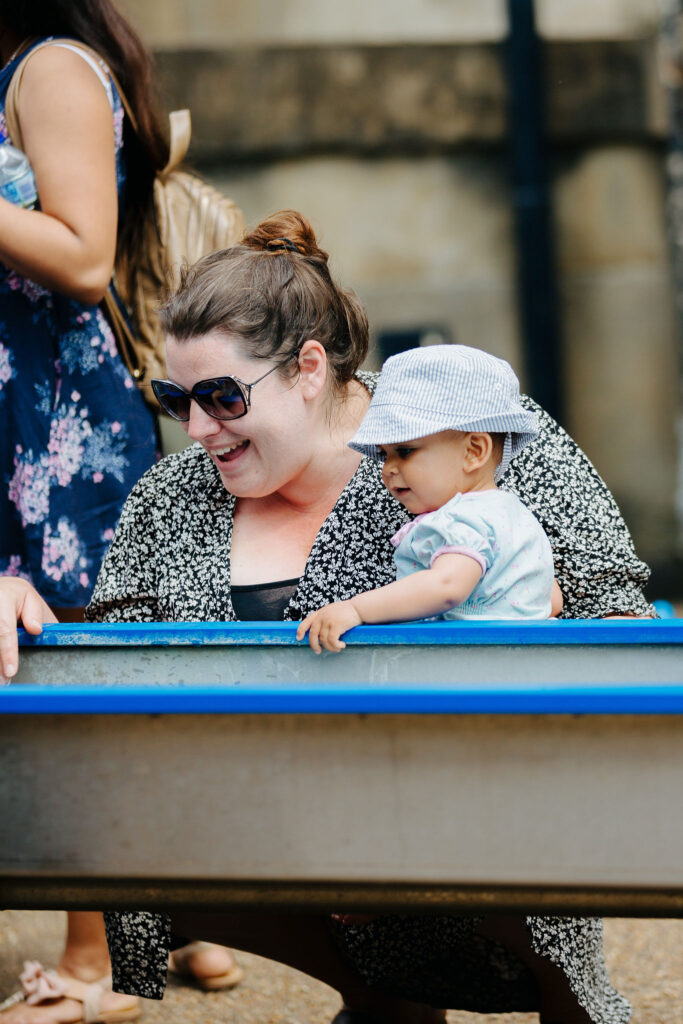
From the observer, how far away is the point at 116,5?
2.31 m

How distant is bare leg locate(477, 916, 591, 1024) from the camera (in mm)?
1742

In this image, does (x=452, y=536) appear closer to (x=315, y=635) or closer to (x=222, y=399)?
(x=315, y=635)

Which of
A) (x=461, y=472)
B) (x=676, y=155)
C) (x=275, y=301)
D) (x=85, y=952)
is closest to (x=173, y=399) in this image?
(x=275, y=301)

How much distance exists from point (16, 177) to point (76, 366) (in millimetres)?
332

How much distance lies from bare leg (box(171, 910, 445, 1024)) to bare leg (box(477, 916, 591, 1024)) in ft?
0.76

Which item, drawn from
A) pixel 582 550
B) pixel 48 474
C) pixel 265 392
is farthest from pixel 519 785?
pixel 48 474

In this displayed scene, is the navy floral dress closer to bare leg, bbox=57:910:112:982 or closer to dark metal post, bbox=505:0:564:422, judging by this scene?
bare leg, bbox=57:910:112:982

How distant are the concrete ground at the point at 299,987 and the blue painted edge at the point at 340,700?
1.29 m

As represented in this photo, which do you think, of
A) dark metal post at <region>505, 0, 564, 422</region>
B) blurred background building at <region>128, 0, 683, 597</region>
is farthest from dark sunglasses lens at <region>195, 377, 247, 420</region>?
dark metal post at <region>505, 0, 564, 422</region>

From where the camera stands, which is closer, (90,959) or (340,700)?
(340,700)

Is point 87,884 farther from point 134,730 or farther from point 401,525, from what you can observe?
point 401,525

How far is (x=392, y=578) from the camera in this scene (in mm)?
1852

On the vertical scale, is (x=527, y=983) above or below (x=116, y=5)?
below

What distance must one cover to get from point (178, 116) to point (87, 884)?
1.58 meters
